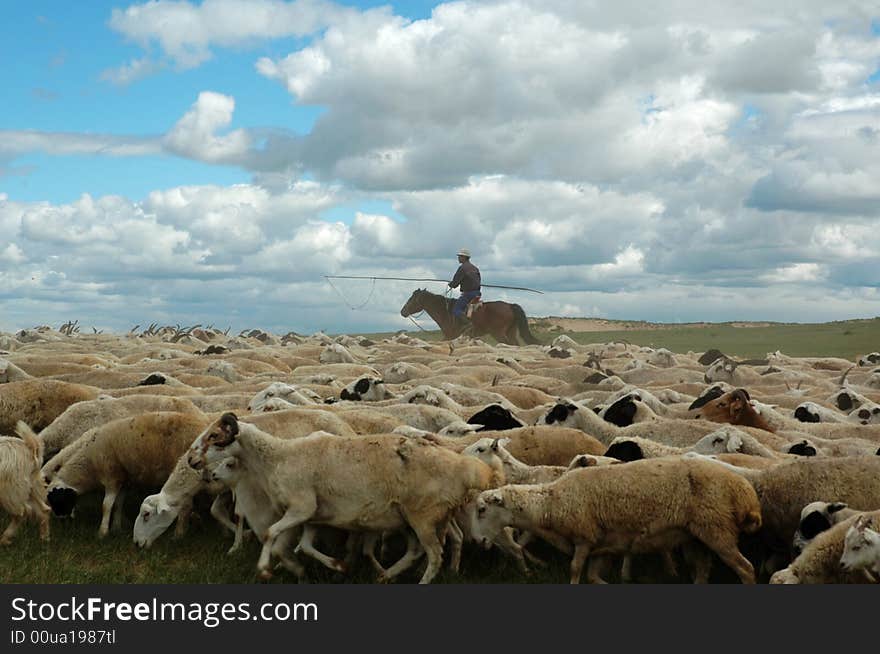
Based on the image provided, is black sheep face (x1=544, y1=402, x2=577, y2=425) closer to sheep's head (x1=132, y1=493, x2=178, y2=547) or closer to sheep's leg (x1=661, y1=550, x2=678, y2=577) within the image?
sheep's leg (x1=661, y1=550, x2=678, y2=577)

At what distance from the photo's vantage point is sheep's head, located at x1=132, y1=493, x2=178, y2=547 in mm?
10281

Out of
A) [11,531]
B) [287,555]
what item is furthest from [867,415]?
[11,531]

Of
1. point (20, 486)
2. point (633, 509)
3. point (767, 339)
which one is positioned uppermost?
point (767, 339)

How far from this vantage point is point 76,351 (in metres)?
25.8

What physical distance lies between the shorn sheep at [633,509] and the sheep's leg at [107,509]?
14.3 feet

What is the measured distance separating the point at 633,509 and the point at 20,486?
6417 mm

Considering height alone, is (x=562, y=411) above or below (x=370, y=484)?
above

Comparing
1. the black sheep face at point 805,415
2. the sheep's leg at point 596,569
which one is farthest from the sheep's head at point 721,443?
the black sheep face at point 805,415

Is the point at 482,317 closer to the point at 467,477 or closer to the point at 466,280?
the point at 466,280

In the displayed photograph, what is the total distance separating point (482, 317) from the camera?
37.5 meters

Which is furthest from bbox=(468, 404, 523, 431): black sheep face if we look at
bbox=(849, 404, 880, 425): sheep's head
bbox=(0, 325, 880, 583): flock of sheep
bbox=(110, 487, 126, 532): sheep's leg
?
bbox=(849, 404, 880, 425): sheep's head

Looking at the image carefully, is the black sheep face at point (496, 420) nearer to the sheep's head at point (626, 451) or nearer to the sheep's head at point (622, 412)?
the sheep's head at point (622, 412)

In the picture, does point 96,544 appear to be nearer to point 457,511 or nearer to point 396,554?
point 396,554

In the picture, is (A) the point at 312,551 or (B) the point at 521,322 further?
(B) the point at 521,322
